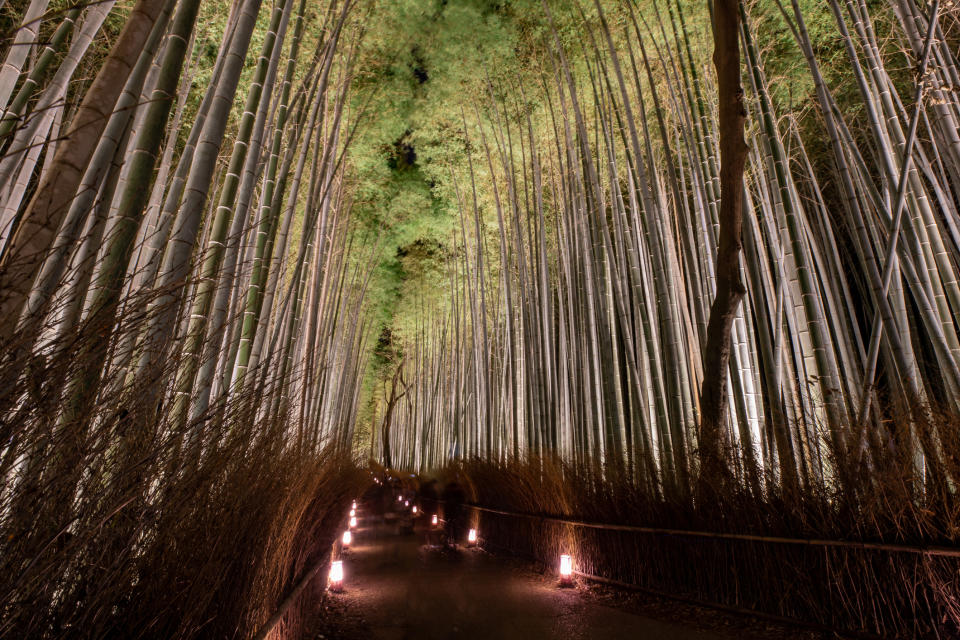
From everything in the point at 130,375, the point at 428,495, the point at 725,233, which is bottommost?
the point at 428,495

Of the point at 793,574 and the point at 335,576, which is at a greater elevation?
the point at 793,574

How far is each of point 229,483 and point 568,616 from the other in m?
1.95

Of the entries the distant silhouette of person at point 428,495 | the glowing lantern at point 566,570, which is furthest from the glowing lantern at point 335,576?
the distant silhouette of person at point 428,495

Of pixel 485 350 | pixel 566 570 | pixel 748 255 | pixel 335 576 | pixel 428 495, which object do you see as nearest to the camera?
pixel 748 255

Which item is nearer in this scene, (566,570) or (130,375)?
(130,375)

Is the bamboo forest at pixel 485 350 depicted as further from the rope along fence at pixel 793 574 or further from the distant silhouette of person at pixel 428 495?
the distant silhouette of person at pixel 428 495

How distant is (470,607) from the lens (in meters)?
2.83

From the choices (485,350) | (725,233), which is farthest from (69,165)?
Result: (485,350)

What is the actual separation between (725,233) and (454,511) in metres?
5.12

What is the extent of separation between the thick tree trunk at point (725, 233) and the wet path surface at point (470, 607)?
3.05 feet

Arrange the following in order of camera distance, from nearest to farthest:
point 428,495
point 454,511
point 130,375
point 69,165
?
point 69,165
point 130,375
point 454,511
point 428,495

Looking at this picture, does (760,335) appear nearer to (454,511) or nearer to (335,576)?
(335,576)

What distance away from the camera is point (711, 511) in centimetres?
256

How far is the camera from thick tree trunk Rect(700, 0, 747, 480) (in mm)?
2439
